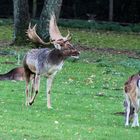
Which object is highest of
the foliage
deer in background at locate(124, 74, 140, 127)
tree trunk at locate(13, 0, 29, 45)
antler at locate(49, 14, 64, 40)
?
antler at locate(49, 14, 64, 40)

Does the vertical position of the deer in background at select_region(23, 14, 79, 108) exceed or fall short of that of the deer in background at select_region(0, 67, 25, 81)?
it exceeds it

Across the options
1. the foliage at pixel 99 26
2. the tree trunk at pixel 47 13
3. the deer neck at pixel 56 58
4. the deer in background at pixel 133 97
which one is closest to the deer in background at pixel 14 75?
the deer neck at pixel 56 58

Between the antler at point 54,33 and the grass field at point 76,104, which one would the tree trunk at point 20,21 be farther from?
the antler at point 54,33

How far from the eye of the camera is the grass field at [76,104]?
38.9ft

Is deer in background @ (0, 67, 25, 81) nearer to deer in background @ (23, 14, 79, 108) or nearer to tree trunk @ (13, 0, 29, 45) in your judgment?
deer in background @ (23, 14, 79, 108)

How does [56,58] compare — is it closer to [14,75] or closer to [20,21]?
[14,75]

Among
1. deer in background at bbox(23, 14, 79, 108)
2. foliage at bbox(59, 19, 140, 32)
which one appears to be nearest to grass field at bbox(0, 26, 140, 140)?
deer in background at bbox(23, 14, 79, 108)

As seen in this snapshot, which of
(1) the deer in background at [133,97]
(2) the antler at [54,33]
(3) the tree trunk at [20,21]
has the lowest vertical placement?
(3) the tree trunk at [20,21]

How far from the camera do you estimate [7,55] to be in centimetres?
2639

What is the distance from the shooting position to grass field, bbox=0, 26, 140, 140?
11859mm

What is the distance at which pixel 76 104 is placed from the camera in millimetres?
16062

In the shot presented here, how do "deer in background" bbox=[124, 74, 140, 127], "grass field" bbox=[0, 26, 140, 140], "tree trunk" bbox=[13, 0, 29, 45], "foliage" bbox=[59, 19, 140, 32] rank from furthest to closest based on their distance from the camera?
"foliage" bbox=[59, 19, 140, 32], "tree trunk" bbox=[13, 0, 29, 45], "deer in background" bbox=[124, 74, 140, 127], "grass field" bbox=[0, 26, 140, 140]

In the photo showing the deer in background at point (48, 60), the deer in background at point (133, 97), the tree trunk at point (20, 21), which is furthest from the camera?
the tree trunk at point (20, 21)

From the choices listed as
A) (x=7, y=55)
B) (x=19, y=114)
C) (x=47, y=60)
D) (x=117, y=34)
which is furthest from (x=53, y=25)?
(x=117, y=34)
